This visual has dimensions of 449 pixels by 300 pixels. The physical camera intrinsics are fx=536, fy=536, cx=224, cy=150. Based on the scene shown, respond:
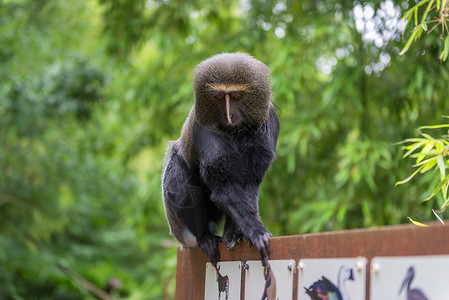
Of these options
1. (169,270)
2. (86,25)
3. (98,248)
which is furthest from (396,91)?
(98,248)

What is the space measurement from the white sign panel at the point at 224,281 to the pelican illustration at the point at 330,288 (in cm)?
61

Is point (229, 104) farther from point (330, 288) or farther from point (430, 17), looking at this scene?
point (430, 17)

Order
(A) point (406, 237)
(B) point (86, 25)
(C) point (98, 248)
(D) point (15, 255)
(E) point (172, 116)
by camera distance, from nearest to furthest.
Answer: (A) point (406, 237)
(E) point (172, 116)
(D) point (15, 255)
(B) point (86, 25)
(C) point (98, 248)

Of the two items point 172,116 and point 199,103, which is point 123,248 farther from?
point 199,103

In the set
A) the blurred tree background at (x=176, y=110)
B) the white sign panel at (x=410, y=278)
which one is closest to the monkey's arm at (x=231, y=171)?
the white sign panel at (x=410, y=278)

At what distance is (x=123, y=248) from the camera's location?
11547mm

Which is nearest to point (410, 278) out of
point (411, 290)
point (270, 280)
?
point (411, 290)

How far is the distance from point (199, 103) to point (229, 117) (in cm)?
20

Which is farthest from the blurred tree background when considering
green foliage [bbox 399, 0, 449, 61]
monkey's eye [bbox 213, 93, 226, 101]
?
monkey's eye [bbox 213, 93, 226, 101]

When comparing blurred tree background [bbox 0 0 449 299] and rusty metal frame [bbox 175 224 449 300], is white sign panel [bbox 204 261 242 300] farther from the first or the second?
blurred tree background [bbox 0 0 449 299]

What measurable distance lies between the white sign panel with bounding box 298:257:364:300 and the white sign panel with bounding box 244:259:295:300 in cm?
9

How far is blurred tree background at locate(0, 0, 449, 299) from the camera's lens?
464 centimetres

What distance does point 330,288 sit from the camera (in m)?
1.63

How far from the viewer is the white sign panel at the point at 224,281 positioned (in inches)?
91.0
